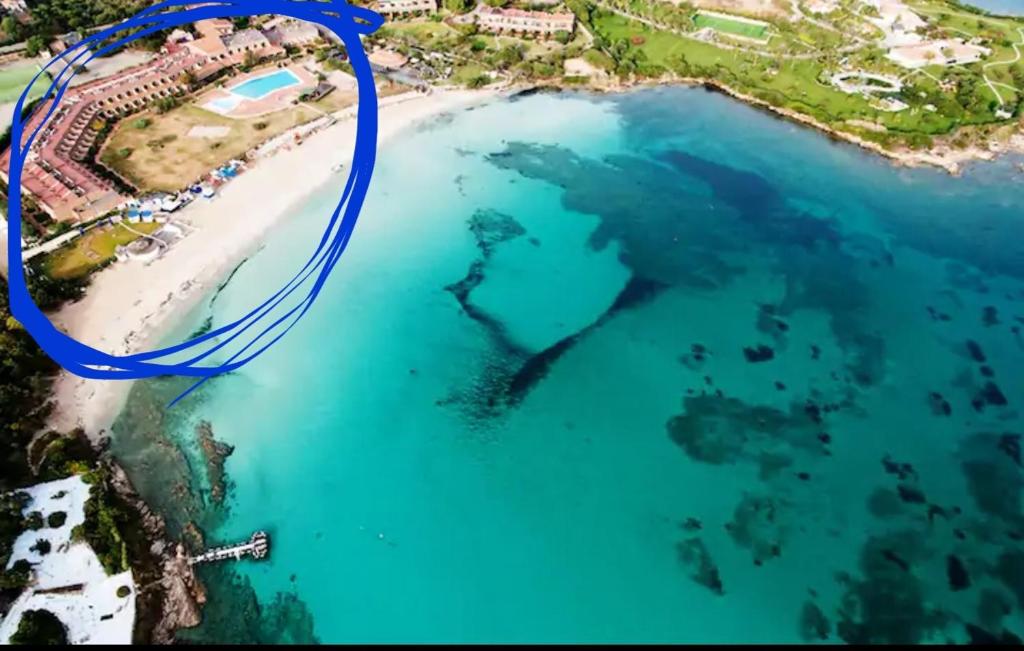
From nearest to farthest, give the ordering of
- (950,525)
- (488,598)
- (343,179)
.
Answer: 1. (488,598)
2. (950,525)
3. (343,179)

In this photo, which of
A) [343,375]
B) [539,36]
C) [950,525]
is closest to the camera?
[950,525]

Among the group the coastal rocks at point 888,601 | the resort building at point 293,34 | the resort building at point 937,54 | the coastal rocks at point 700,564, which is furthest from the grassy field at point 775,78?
the coastal rocks at point 700,564

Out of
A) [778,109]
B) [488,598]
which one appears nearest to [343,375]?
[488,598]

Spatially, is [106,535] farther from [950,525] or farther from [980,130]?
[980,130]

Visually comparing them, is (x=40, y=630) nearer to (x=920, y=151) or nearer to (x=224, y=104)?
(x=224, y=104)

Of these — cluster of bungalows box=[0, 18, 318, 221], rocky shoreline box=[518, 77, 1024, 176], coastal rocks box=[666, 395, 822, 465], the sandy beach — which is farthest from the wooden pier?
rocky shoreline box=[518, 77, 1024, 176]

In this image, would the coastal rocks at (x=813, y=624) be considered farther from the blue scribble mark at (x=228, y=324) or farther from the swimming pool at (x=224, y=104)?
the swimming pool at (x=224, y=104)
